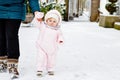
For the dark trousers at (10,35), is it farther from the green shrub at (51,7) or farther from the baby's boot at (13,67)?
the green shrub at (51,7)

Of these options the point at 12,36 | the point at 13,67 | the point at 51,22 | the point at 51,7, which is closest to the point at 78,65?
Answer: the point at 51,22

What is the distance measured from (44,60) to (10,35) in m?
0.40

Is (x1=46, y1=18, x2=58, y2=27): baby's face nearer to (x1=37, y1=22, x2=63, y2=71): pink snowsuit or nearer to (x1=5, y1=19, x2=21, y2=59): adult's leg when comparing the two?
(x1=37, y1=22, x2=63, y2=71): pink snowsuit

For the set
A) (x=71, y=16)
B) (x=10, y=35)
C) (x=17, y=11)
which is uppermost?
(x=17, y=11)

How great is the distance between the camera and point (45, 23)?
2.79 m

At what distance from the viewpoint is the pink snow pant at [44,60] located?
2758mm

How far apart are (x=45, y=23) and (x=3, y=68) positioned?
0.56 m

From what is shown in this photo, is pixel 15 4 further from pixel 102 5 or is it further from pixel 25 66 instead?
pixel 102 5

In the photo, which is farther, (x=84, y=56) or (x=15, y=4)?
(x=84, y=56)

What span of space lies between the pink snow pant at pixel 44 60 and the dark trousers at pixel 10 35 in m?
0.21

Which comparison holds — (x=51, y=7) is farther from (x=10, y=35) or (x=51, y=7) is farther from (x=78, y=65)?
(x=10, y=35)

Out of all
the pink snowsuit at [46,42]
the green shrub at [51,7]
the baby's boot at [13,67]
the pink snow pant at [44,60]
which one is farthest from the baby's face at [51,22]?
the green shrub at [51,7]

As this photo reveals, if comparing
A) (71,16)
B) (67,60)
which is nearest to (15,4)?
(67,60)

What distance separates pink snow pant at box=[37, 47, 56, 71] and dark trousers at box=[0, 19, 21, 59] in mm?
211
